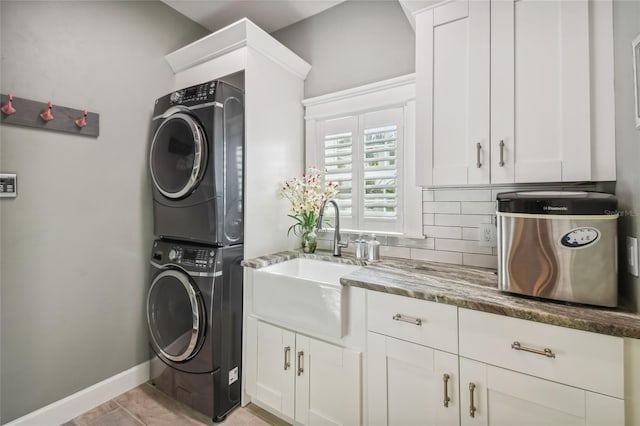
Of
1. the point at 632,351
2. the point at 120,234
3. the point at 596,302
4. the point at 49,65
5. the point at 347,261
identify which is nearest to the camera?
the point at 632,351

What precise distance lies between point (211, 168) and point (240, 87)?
0.61 m

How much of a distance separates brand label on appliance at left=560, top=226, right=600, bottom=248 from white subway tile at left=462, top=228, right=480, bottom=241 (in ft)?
2.04

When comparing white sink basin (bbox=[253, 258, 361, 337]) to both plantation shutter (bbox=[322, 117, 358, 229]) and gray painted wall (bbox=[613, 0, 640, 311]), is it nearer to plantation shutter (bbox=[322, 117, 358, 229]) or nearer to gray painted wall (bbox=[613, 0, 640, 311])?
plantation shutter (bbox=[322, 117, 358, 229])

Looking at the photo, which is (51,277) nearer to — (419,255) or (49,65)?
(49,65)

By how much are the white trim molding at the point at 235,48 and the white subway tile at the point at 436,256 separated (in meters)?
1.69

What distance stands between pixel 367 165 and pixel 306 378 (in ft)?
4.77

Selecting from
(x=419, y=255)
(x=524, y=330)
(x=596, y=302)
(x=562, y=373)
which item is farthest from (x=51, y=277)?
(x=596, y=302)

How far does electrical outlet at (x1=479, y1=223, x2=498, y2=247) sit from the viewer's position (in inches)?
63.9

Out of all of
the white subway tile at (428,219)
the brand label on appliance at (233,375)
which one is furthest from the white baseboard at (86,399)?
the white subway tile at (428,219)

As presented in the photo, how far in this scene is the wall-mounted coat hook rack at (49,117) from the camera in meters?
1.53

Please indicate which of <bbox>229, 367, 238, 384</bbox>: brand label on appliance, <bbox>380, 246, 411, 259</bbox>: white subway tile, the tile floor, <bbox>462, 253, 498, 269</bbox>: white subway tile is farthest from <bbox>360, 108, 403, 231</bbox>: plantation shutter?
the tile floor

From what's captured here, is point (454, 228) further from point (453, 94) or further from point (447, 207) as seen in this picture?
point (453, 94)

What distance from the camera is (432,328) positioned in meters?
1.19

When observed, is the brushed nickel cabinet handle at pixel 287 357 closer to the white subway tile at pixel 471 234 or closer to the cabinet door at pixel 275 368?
the cabinet door at pixel 275 368
